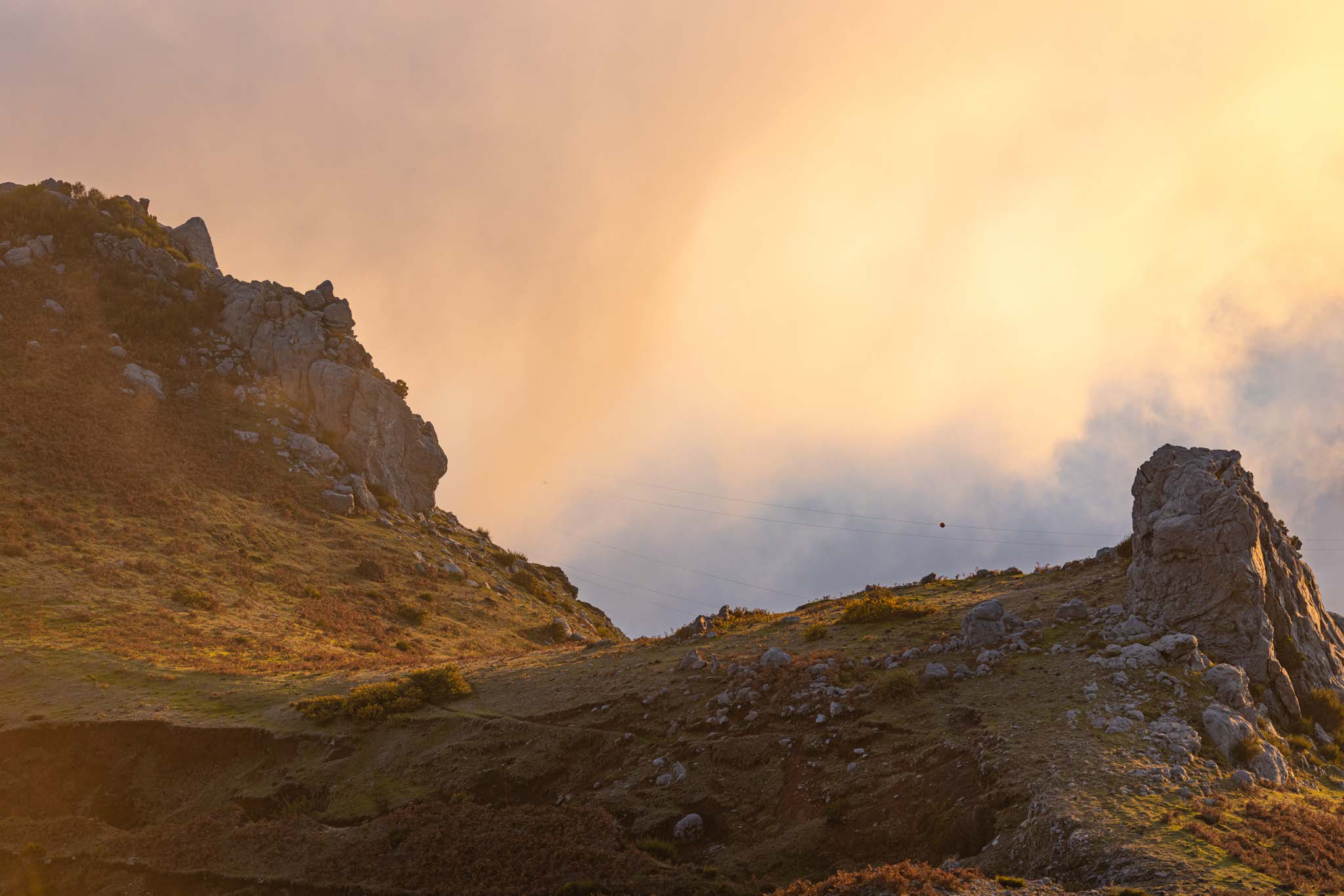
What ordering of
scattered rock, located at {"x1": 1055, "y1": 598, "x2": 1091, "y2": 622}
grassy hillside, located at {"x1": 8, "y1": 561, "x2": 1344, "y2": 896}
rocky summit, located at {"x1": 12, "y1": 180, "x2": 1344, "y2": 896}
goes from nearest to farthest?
grassy hillside, located at {"x1": 8, "y1": 561, "x2": 1344, "y2": 896} < rocky summit, located at {"x1": 12, "y1": 180, "x2": 1344, "y2": 896} < scattered rock, located at {"x1": 1055, "y1": 598, "x2": 1091, "y2": 622}

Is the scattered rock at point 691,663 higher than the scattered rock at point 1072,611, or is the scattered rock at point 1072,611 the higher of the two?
the scattered rock at point 1072,611

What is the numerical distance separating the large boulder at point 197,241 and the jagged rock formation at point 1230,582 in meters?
106

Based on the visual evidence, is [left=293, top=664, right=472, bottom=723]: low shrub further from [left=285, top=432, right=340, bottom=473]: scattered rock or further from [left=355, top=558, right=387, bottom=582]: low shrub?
[left=285, top=432, right=340, bottom=473]: scattered rock

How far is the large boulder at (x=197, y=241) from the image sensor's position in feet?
304

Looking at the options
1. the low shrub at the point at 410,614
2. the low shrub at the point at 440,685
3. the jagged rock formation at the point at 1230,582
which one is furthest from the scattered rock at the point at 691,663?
the low shrub at the point at 410,614

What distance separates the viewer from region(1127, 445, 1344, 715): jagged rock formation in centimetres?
2405

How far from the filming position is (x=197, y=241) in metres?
97.7

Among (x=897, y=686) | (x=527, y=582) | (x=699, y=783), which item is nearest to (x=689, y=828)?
(x=699, y=783)

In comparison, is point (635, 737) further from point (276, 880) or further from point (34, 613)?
point (34, 613)

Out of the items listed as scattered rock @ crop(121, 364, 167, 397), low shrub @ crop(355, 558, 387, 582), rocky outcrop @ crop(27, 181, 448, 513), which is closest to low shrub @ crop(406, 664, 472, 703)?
low shrub @ crop(355, 558, 387, 582)

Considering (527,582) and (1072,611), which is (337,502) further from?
(1072,611)

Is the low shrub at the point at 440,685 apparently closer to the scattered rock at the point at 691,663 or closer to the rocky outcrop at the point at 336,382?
the scattered rock at the point at 691,663

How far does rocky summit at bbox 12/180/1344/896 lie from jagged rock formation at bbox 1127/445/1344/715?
0.11 meters

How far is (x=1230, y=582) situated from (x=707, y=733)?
19.0 meters
